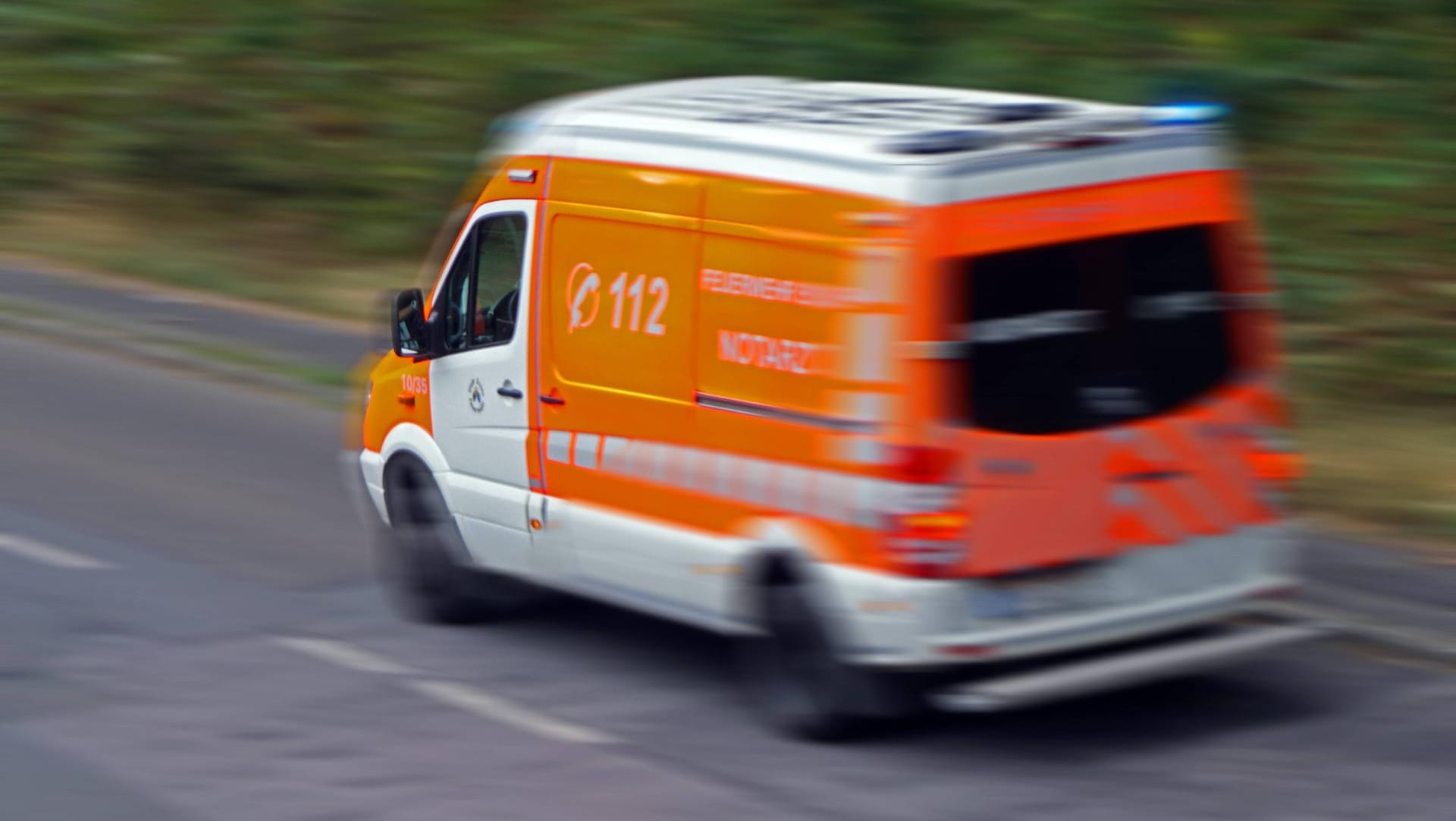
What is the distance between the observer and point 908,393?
6.84 metres

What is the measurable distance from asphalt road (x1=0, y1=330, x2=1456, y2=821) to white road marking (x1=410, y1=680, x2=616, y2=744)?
0.01 metres

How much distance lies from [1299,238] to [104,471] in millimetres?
7021

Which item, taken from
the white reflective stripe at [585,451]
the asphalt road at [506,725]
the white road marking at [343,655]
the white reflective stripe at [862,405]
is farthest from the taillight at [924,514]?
the white road marking at [343,655]

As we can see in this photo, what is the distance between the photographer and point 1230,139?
46.0 ft

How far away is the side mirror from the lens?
30.1ft

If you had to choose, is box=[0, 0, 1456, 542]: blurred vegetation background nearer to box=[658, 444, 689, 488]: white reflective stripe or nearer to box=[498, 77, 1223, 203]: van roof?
box=[498, 77, 1223, 203]: van roof

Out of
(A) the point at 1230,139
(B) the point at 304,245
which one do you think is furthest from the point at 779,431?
(B) the point at 304,245

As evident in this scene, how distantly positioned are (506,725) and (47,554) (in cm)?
367

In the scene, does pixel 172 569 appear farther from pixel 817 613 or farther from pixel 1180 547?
pixel 1180 547

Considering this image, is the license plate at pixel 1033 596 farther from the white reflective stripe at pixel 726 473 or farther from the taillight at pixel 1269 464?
the white reflective stripe at pixel 726 473

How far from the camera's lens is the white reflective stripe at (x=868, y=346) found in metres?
6.88

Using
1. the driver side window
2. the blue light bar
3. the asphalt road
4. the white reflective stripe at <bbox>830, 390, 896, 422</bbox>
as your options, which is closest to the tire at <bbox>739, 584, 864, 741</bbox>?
the asphalt road

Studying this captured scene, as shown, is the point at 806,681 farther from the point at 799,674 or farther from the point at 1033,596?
the point at 1033,596

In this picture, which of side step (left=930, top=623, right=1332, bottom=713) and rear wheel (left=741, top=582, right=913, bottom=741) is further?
rear wheel (left=741, top=582, right=913, bottom=741)
